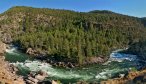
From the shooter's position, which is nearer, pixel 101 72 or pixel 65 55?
pixel 101 72

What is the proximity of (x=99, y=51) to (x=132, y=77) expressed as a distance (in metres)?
72.2

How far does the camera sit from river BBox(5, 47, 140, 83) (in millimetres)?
106062

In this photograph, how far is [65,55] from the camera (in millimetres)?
130000

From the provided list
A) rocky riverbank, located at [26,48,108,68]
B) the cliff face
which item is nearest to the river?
rocky riverbank, located at [26,48,108,68]

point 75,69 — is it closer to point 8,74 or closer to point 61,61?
point 61,61

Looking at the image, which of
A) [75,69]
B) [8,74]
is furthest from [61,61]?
[8,74]

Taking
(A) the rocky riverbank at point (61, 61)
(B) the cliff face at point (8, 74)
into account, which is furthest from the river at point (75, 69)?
(B) the cliff face at point (8, 74)

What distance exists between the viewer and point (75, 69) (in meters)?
120

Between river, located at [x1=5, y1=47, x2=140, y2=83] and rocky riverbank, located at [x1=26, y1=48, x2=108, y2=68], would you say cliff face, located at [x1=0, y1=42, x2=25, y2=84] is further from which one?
rocky riverbank, located at [x1=26, y1=48, x2=108, y2=68]

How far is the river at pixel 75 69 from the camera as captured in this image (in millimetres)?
106062

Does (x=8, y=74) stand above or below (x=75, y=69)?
above

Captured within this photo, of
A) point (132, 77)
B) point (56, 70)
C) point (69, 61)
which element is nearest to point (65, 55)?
point (69, 61)

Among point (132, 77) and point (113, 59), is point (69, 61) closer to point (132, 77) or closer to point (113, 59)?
point (113, 59)

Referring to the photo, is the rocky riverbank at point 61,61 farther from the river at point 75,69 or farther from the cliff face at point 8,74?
the cliff face at point 8,74
